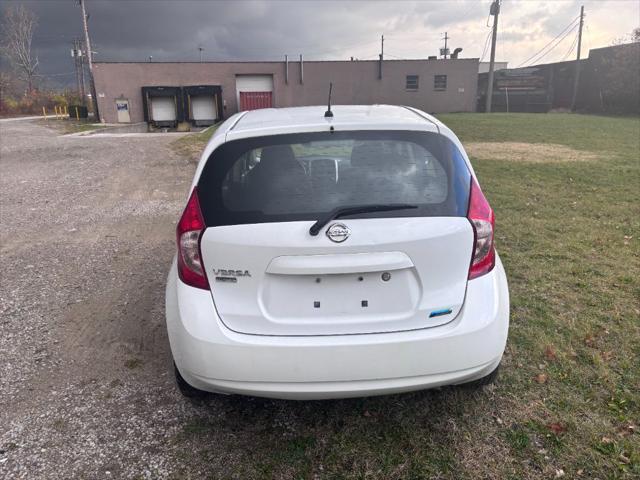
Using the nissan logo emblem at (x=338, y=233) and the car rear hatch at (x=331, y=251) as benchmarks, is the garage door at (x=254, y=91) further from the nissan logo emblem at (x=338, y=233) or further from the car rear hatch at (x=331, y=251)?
the nissan logo emblem at (x=338, y=233)

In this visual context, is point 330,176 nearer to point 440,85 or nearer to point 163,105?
point 163,105

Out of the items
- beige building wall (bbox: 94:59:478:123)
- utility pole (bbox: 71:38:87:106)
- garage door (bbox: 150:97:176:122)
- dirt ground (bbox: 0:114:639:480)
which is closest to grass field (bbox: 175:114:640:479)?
dirt ground (bbox: 0:114:639:480)

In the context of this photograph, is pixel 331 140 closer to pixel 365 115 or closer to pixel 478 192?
pixel 365 115

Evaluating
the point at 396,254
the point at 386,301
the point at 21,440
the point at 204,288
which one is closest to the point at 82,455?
the point at 21,440

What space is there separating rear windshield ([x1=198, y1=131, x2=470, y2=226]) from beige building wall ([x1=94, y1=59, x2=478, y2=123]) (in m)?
38.8

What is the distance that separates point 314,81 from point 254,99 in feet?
17.3

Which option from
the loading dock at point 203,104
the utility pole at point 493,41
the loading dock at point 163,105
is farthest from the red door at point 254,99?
the utility pole at point 493,41

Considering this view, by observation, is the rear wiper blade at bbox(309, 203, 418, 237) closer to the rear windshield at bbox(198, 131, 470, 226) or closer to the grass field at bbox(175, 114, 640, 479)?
the rear windshield at bbox(198, 131, 470, 226)

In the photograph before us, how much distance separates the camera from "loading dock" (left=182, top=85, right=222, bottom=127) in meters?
39.6

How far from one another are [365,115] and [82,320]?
287 cm

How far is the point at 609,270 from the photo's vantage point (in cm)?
484

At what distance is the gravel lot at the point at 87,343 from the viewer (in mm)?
2572

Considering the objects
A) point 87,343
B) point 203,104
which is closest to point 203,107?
point 203,104

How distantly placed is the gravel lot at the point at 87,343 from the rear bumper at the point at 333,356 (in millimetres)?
606
